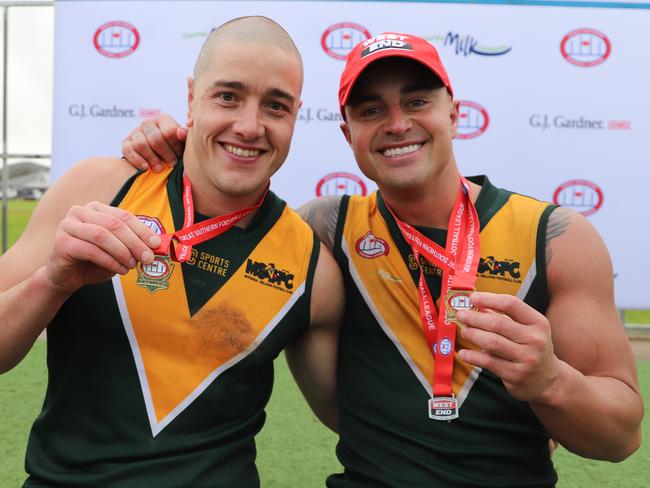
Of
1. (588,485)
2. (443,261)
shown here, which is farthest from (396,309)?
(588,485)

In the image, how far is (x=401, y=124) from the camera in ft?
6.24

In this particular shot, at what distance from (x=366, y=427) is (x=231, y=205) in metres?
0.84

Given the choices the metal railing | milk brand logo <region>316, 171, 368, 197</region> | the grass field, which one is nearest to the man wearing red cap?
the grass field

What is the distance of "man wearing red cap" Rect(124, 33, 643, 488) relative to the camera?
183 cm

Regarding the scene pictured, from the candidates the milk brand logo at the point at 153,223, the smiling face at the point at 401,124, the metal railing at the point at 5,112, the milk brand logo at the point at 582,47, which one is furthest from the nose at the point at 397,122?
the metal railing at the point at 5,112

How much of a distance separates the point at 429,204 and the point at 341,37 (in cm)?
306

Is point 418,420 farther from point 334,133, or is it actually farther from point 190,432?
point 334,133

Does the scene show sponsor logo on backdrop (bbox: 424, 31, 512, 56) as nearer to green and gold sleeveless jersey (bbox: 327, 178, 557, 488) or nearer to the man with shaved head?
green and gold sleeveless jersey (bbox: 327, 178, 557, 488)

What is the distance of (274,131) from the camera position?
1883 mm

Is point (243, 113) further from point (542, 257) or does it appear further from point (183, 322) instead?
point (542, 257)

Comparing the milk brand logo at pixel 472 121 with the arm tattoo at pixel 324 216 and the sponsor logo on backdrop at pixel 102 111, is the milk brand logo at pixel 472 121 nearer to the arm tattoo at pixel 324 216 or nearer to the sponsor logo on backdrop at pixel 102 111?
the sponsor logo on backdrop at pixel 102 111

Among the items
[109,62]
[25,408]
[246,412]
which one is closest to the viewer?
[246,412]

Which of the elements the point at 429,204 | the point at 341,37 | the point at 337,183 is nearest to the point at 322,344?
the point at 429,204

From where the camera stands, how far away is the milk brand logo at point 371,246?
6.70ft
